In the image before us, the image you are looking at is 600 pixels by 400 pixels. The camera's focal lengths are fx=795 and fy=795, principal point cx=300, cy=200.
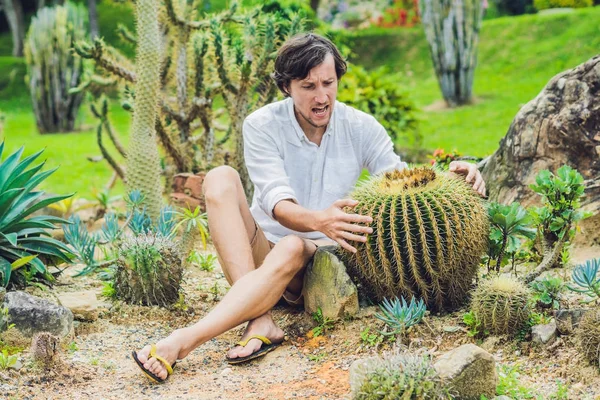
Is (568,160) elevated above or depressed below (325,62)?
below

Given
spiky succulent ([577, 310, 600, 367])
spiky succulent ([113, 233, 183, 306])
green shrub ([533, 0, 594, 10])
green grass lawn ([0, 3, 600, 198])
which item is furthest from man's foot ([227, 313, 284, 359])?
green shrub ([533, 0, 594, 10])

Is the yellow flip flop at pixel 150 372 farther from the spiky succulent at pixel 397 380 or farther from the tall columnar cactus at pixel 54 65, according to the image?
the tall columnar cactus at pixel 54 65

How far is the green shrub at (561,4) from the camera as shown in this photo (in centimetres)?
1660

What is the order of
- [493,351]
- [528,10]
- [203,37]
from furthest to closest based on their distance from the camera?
[528,10]
[203,37]
[493,351]

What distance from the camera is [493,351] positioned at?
345 centimetres

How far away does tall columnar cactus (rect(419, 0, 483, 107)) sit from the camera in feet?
35.5

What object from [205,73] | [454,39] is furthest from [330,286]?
[454,39]

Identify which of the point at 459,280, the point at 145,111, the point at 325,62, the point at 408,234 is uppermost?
the point at 325,62

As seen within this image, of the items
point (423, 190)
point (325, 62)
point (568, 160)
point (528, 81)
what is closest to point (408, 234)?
point (423, 190)

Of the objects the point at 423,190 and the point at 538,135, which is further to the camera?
the point at 538,135

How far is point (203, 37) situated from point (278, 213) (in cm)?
309

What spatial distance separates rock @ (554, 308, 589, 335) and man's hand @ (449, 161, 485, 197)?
28.6 inches

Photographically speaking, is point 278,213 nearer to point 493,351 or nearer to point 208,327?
point 208,327

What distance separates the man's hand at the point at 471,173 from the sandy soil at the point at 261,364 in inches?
24.4
